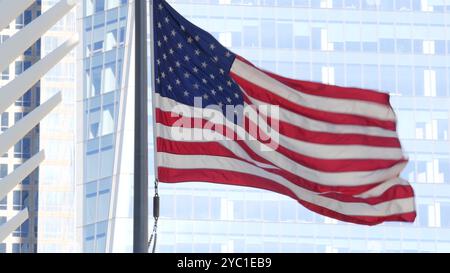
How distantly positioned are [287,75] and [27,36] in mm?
92222

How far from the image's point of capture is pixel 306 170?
1795 cm

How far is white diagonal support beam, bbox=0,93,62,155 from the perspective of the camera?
100 ft

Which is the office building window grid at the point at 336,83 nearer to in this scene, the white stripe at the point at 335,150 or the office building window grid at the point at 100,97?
the office building window grid at the point at 100,97

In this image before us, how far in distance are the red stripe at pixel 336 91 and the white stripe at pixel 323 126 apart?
0.31 m

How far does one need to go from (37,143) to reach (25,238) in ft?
35.4

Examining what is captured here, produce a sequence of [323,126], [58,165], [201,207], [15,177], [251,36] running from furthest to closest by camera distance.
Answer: [58,165]
[251,36]
[201,207]
[15,177]
[323,126]

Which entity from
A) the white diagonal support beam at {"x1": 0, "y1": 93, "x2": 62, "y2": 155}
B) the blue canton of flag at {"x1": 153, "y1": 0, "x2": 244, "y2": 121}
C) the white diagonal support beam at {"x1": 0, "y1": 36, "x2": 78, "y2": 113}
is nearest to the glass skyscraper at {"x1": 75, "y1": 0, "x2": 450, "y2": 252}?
the white diagonal support beam at {"x1": 0, "y1": 93, "x2": 62, "y2": 155}

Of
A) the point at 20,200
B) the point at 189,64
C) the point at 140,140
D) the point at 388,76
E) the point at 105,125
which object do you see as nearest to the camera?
the point at 140,140

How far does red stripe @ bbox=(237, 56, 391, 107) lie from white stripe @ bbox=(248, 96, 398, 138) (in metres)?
0.31

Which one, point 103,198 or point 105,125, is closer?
point 103,198

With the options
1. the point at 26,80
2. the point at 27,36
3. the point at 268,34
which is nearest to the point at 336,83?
the point at 268,34

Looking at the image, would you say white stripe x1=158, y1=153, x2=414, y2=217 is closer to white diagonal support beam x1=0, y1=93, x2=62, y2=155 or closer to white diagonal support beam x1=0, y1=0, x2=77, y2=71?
white diagonal support beam x1=0, y1=0, x2=77, y2=71

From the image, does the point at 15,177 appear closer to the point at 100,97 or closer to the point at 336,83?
the point at 100,97

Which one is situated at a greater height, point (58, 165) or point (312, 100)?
point (58, 165)
